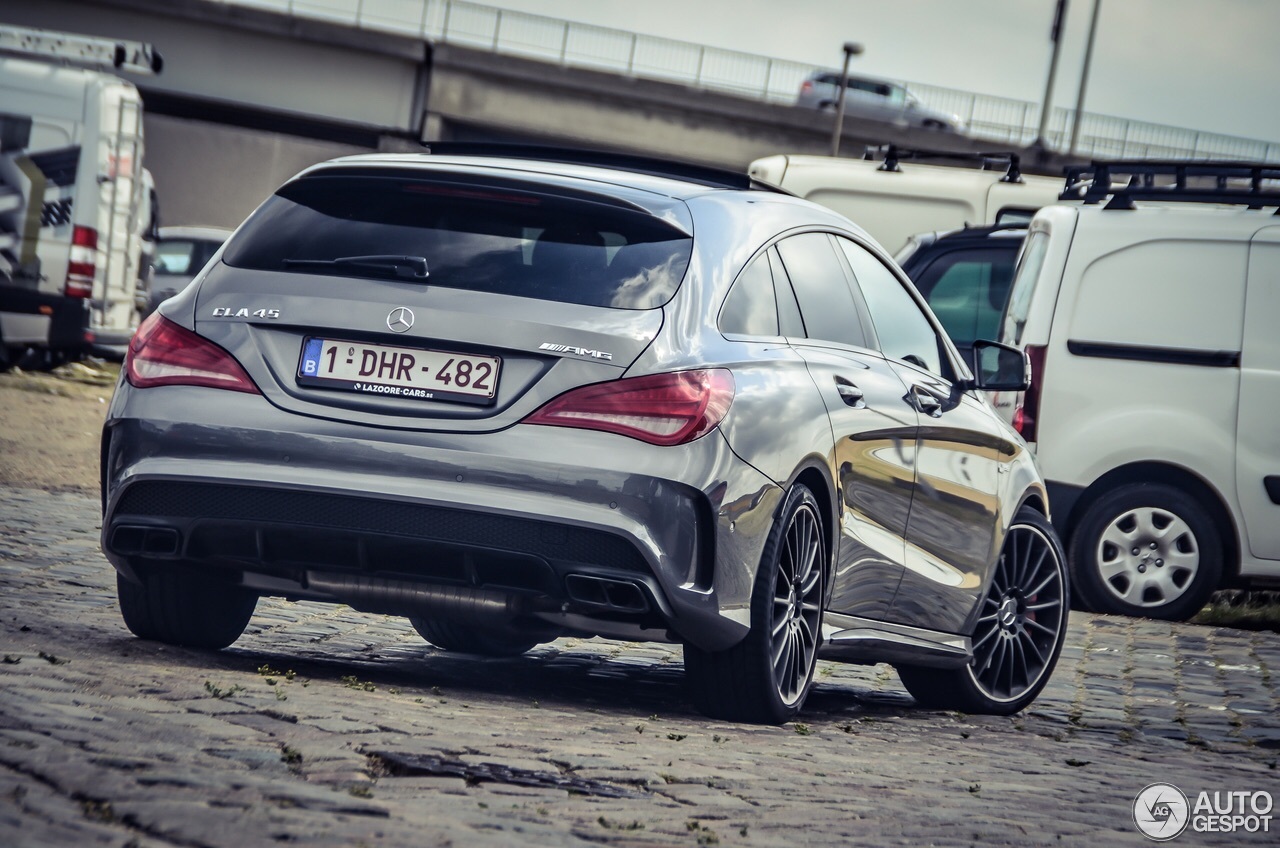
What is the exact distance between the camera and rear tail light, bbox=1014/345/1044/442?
11.3m

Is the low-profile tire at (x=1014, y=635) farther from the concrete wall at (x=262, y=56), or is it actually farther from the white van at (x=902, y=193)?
the concrete wall at (x=262, y=56)

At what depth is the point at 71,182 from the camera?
66.0 feet

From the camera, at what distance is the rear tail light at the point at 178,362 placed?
568 centimetres

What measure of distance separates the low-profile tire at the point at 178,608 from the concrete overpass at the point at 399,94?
39878 mm

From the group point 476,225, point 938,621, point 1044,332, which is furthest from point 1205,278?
point 476,225

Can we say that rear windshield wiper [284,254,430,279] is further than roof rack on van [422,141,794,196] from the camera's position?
No

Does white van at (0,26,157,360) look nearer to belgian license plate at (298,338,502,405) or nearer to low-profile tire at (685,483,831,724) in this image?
belgian license plate at (298,338,502,405)

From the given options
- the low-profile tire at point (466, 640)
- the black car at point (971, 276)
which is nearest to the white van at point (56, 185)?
the black car at point (971, 276)

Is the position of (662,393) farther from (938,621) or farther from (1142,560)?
(1142,560)

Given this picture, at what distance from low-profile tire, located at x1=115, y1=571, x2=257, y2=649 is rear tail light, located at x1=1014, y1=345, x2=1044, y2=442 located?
5.93 m

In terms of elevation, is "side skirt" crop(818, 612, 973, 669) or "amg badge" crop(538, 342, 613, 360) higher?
"amg badge" crop(538, 342, 613, 360)

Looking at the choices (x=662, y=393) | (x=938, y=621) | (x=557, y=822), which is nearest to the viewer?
(x=557, y=822)

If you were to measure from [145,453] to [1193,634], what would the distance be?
23.5ft

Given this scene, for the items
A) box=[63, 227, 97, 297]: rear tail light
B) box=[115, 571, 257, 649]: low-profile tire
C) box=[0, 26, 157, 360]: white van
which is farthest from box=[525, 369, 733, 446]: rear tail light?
box=[63, 227, 97, 297]: rear tail light
